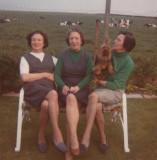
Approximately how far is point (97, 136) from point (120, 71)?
3.31ft

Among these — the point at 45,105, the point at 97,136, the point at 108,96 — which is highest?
the point at 108,96

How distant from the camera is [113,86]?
2.95 metres

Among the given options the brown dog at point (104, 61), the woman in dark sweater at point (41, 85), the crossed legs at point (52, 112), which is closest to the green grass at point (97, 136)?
the woman in dark sweater at point (41, 85)

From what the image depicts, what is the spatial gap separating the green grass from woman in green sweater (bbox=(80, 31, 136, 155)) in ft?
0.84

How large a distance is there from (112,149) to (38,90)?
3.84ft

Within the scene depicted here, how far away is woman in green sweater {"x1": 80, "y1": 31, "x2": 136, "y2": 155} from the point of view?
2834mm

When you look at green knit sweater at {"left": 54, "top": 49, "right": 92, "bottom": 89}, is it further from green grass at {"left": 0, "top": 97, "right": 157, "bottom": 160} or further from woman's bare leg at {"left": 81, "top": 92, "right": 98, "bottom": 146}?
green grass at {"left": 0, "top": 97, "right": 157, "bottom": 160}

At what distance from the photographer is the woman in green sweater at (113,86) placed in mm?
2834

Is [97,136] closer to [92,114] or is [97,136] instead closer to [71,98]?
[92,114]

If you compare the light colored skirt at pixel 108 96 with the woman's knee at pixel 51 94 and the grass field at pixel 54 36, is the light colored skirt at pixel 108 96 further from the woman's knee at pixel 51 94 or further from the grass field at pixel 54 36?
the grass field at pixel 54 36

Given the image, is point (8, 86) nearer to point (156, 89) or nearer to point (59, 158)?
point (59, 158)

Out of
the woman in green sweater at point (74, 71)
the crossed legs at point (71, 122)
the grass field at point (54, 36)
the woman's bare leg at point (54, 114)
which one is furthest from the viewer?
the grass field at point (54, 36)

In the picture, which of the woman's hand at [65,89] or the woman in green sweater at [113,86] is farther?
the woman's hand at [65,89]

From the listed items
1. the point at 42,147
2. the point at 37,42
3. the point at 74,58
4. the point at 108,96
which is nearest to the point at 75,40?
the point at 74,58
